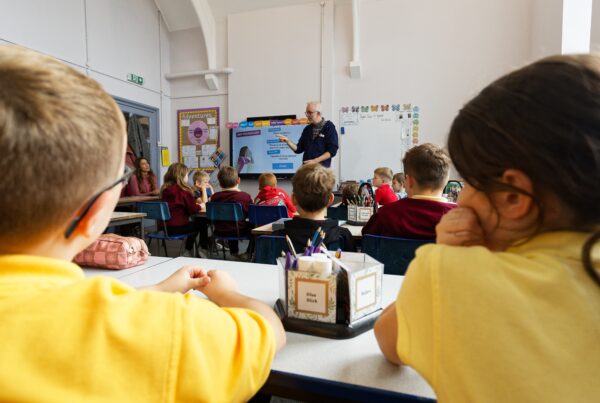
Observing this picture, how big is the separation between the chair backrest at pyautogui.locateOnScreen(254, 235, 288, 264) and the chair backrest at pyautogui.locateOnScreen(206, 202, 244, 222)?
1.86 metres

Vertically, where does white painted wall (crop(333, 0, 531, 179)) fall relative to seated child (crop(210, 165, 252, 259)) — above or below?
above

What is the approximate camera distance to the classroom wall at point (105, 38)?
4492 millimetres

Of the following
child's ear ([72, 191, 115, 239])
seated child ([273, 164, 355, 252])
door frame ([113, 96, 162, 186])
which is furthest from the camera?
door frame ([113, 96, 162, 186])

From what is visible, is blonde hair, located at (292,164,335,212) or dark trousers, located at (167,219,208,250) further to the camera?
dark trousers, located at (167,219,208,250)

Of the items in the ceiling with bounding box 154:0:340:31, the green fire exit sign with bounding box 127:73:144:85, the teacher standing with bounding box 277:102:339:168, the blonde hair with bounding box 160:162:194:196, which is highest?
the ceiling with bounding box 154:0:340:31

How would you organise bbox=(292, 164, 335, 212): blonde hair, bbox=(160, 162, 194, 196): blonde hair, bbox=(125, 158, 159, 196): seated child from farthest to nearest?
bbox=(125, 158, 159, 196): seated child → bbox=(160, 162, 194, 196): blonde hair → bbox=(292, 164, 335, 212): blonde hair

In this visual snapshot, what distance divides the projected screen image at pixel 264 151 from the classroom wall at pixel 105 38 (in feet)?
4.89

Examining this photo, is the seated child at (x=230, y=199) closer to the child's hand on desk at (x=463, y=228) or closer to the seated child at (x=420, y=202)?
the seated child at (x=420, y=202)

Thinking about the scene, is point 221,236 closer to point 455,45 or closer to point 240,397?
point 240,397

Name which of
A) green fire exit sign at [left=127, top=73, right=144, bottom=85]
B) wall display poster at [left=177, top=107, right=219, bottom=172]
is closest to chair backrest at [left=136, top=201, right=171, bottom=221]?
wall display poster at [left=177, top=107, right=219, bottom=172]

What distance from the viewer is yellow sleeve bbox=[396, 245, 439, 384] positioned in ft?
1.76

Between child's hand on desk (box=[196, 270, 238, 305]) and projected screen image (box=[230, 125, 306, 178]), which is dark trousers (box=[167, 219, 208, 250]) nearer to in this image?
projected screen image (box=[230, 125, 306, 178])

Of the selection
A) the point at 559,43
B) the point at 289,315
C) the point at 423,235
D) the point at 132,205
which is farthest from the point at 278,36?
the point at 289,315

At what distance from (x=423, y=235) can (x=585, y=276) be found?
127 centimetres
